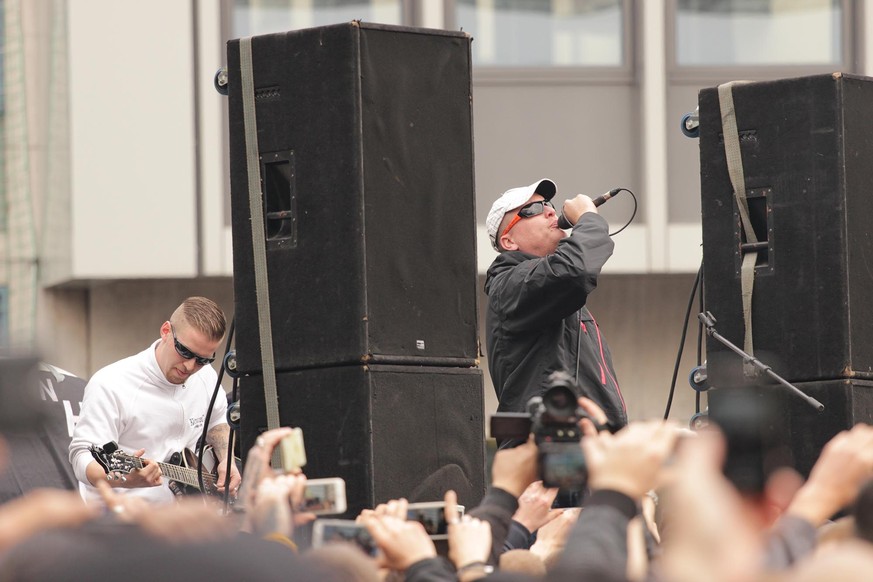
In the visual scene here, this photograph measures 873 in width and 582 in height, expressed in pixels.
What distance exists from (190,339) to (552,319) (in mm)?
1796

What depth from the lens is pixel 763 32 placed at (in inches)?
423

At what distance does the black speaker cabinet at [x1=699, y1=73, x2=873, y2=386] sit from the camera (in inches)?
206

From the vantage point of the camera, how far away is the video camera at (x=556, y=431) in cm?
339

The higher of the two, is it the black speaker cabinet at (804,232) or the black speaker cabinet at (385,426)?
the black speaker cabinet at (804,232)

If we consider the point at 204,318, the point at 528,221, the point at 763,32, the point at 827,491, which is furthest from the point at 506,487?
the point at 763,32

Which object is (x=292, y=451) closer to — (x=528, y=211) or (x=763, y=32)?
(x=528, y=211)

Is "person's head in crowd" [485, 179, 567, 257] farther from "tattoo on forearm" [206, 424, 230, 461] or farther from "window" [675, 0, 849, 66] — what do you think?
"window" [675, 0, 849, 66]

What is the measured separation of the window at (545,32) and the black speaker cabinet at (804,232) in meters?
5.17

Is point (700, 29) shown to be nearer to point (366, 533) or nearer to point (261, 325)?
point (261, 325)

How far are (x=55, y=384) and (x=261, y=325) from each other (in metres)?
2.34

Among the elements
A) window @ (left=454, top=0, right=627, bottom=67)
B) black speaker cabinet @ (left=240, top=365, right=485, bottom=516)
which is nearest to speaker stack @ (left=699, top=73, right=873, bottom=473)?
black speaker cabinet @ (left=240, top=365, right=485, bottom=516)

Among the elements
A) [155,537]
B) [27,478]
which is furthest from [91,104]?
[155,537]

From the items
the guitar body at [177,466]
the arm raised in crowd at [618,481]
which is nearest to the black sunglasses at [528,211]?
the guitar body at [177,466]

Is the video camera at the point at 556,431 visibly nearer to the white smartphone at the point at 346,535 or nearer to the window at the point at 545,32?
the white smartphone at the point at 346,535
